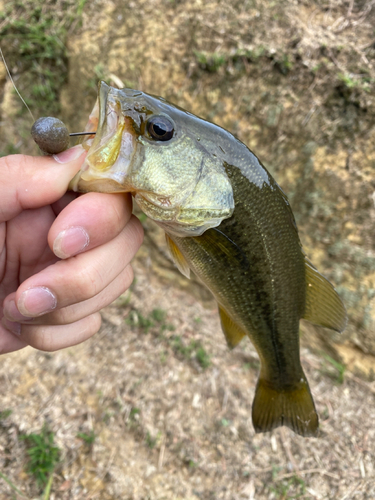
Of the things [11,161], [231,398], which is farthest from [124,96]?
[231,398]

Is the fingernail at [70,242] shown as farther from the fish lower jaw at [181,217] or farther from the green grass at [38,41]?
the green grass at [38,41]

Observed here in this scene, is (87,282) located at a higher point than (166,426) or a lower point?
higher

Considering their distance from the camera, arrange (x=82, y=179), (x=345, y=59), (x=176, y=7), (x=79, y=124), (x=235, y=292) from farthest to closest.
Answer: (x=79, y=124), (x=176, y=7), (x=345, y=59), (x=235, y=292), (x=82, y=179)

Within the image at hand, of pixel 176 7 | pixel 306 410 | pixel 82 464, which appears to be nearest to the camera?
pixel 306 410

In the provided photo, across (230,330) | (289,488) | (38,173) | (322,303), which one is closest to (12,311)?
(38,173)

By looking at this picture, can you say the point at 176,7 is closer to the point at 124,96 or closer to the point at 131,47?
the point at 131,47

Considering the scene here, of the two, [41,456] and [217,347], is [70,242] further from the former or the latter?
[217,347]
